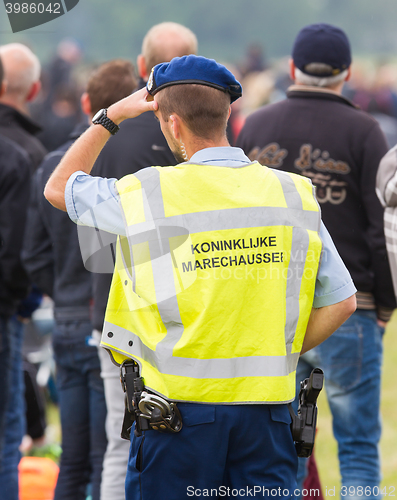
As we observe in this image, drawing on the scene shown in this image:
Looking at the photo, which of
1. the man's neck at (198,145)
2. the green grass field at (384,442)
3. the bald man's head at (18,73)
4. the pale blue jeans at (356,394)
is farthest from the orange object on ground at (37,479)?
the man's neck at (198,145)

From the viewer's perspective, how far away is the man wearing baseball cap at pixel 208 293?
188cm

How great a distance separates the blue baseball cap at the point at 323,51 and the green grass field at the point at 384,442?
1640 mm

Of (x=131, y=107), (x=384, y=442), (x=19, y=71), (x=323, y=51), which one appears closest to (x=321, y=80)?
(x=323, y=51)

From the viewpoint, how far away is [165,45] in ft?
10.3

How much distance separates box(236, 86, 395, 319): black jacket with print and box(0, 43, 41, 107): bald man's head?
1.72 meters

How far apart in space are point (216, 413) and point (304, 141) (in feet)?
5.34

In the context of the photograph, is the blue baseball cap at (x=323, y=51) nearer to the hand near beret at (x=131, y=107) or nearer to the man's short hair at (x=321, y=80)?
the man's short hair at (x=321, y=80)

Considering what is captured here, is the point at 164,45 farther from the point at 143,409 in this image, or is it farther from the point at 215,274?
the point at 143,409

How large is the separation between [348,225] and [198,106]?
1.39 metres

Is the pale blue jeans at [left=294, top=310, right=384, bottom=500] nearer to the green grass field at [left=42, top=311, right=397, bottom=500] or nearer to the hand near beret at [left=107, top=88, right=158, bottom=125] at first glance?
the green grass field at [left=42, top=311, right=397, bottom=500]

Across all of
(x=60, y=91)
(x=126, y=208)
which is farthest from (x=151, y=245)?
(x=60, y=91)

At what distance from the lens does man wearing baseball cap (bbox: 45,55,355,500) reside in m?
1.88

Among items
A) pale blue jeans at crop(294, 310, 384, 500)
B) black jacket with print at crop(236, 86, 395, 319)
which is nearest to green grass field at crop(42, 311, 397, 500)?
pale blue jeans at crop(294, 310, 384, 500)

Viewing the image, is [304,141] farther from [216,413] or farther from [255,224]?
[216,413]
